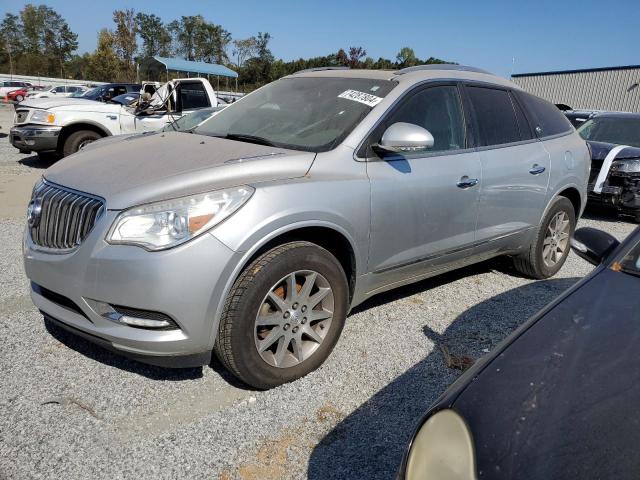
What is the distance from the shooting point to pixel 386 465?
7.63 feet

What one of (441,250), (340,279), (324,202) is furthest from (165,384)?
(441,250)

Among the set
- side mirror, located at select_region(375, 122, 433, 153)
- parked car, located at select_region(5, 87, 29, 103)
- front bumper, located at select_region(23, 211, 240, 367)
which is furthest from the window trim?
parked car, located at select_region(5, 87, 29, 103)

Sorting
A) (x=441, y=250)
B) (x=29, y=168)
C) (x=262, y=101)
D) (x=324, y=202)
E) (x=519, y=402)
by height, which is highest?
(x=262, y=101)

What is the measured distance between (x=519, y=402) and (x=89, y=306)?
1983 mm

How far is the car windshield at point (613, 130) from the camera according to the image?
826 cm

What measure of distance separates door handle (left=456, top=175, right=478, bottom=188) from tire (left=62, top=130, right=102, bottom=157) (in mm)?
8112

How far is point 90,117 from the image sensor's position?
9.66m

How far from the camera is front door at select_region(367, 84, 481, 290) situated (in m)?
3.16

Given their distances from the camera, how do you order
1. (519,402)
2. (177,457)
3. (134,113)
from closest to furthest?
(519,402)
(177,457)
(134,113)

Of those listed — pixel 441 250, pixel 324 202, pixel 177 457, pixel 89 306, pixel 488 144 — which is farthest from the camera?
pixel 488 144

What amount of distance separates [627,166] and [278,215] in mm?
6589

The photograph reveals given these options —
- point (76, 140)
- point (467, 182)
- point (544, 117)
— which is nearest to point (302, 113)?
point (467, 182)

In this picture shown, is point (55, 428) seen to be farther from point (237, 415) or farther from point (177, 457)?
point (237, 415)

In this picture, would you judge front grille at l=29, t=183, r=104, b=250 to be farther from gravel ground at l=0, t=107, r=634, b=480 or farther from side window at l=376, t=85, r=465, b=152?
side window at l=376, t=85, r=465, b=152
